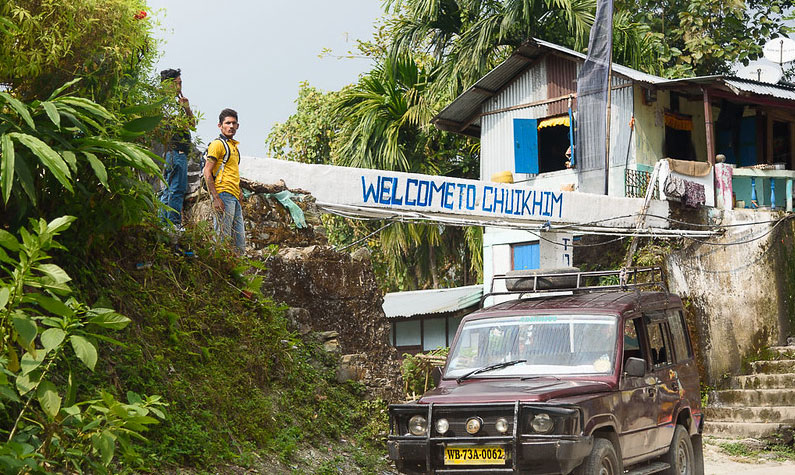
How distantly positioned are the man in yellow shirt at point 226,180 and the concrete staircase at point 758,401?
31.6ft

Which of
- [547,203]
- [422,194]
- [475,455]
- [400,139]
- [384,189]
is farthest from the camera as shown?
[400,139]

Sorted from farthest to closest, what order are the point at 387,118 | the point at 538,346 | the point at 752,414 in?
the point at 387,118
the point at 752,414
the point at 538,346

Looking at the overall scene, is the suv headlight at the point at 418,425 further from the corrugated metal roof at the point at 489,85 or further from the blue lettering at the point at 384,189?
the corrugated metal roof at the point at 489,85

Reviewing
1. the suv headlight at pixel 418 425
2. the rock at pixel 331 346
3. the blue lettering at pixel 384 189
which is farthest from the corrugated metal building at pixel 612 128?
the suv headlight at pixel 418 425

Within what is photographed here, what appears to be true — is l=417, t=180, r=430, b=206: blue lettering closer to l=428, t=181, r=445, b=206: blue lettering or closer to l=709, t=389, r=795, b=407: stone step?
l=428, t=181, r=445, b=206: blue lettering

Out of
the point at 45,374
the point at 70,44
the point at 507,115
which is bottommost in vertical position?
the point at 45,374

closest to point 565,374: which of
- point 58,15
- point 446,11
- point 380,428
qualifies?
point 380,428

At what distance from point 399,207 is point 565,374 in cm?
485

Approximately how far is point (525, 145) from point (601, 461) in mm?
15539

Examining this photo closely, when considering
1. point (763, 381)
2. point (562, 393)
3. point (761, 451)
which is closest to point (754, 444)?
point (761, 451)

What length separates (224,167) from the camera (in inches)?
377

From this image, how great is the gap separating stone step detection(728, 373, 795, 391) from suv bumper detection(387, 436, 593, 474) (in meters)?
10.3

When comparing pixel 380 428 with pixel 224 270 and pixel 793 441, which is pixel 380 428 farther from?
pixel 793 441

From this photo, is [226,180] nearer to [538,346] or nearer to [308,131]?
[538,346]
